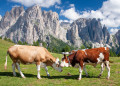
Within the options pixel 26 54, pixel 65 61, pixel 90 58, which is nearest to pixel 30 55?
pixel 26 54

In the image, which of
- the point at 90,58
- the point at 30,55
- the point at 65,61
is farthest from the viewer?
the point at 65,61

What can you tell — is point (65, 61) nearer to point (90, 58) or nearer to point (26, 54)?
point (90, 58)

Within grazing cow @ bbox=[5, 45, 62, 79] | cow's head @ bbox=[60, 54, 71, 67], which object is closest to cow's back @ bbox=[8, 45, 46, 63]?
grazing cow @ bbox=[5, 45, 62, 79]

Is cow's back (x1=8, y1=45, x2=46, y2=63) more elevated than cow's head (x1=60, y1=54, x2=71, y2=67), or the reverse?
cow's back (x1=8, y1=45, x2=46, y2=63)

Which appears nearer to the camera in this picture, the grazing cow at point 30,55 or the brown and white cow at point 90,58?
the brown and white cow at point 90,58

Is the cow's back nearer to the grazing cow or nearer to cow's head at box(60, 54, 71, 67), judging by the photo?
the grazing cow

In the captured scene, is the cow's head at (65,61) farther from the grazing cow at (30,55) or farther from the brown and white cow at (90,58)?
the grazing cow at (30,55)

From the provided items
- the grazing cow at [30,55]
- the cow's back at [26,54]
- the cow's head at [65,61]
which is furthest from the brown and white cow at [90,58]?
the cow's back at [26,54]

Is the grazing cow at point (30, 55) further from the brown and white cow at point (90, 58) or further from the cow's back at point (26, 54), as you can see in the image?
the brown and white cow at point (90, 58)

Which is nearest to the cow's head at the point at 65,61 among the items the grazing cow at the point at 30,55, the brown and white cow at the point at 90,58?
the brown and white cow at the point at 90,58

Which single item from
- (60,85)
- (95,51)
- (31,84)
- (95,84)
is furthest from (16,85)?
(95,51)

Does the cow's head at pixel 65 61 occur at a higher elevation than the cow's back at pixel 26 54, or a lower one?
A: lower

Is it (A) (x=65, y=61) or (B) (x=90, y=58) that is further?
(A) (x=65, y=61)

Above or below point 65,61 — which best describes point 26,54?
above
